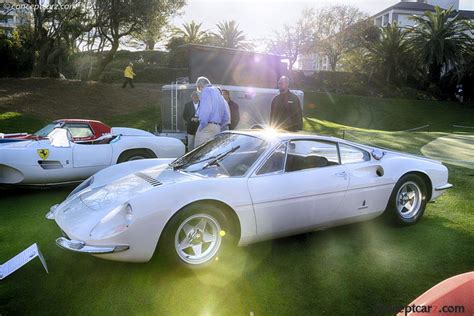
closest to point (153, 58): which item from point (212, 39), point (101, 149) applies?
point (212, 39)

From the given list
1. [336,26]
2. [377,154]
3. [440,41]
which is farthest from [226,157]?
[336,26]

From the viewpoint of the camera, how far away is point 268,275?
3.29 meters

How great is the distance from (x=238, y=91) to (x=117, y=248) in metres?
8.78

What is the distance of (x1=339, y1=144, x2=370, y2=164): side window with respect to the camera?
4148 mm

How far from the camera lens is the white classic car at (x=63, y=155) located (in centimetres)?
543

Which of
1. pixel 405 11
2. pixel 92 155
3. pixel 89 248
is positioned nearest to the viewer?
pixel 89 248

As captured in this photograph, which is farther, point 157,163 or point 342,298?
point 157,163

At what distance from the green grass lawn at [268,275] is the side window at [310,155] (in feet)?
2.64

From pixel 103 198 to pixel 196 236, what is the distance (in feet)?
2.94

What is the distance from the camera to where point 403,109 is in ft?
104

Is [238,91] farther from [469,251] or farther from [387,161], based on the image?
[469,251]

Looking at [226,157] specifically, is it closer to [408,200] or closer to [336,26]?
[408,200]

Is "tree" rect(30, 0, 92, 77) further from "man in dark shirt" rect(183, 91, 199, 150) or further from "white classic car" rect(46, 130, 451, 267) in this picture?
"white classic car" rect(46, 130, 451, 267)

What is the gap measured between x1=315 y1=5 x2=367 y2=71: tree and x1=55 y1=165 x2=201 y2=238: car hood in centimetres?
4428
